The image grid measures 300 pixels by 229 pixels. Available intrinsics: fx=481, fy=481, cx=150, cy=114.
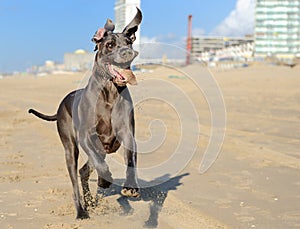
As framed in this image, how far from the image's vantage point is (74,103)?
17.1 ft

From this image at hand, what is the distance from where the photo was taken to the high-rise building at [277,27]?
7294 centimetres

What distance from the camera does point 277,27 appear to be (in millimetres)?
74938

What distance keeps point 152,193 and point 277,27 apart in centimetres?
7279

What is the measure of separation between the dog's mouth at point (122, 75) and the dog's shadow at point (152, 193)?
5.21 feet

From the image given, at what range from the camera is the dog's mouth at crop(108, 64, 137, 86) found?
178 inches

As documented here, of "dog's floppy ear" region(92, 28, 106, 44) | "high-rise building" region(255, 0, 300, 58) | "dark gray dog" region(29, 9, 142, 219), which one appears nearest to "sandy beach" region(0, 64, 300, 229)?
"dark gray dog" region(29, 9, 142, 219)

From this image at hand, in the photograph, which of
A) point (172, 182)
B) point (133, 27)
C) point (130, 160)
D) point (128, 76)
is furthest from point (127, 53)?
point (172, 182)

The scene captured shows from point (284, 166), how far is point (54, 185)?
3.71 metres

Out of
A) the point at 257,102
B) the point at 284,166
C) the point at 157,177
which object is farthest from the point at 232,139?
the point at 257,102

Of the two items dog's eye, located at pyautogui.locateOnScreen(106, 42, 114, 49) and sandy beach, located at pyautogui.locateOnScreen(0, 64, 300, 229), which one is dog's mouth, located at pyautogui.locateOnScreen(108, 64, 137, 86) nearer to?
dog's eye, located at pyautogui.locateOnScreen(106, 42, 114, 49)

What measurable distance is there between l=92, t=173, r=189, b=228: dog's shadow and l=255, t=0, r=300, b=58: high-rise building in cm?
6675

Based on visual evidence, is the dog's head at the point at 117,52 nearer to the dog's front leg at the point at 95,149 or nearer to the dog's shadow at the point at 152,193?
the dog's front leg at the point at 95,149

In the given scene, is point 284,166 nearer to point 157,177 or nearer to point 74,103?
point 157,177

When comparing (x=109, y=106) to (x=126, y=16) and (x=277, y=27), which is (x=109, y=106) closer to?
(x=126, y=16)
